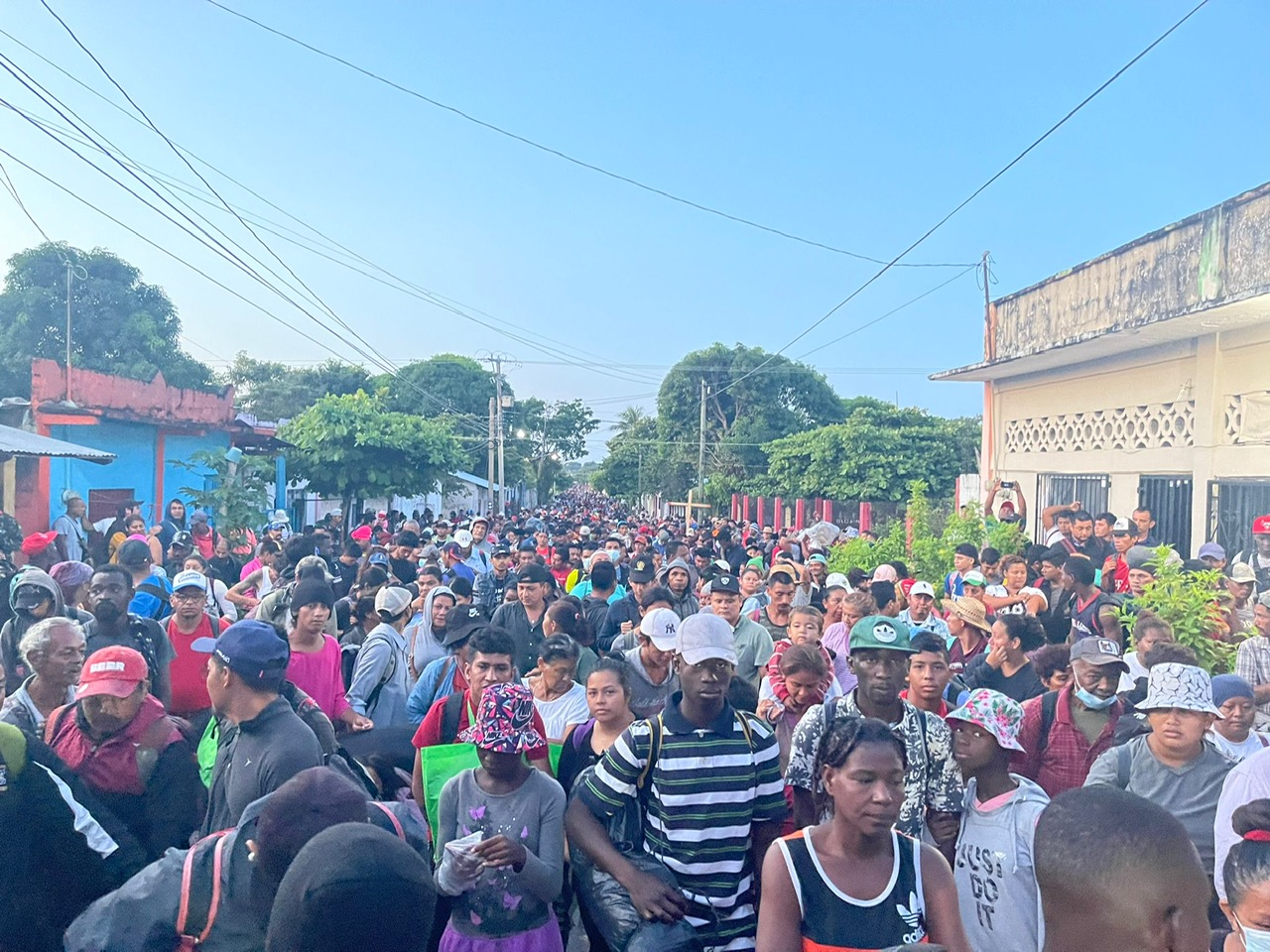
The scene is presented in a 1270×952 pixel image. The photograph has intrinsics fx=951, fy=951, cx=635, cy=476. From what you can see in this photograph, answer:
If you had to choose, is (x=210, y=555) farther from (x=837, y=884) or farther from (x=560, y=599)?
(x=837, y=884)

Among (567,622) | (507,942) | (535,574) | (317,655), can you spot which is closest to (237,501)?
(535,574)

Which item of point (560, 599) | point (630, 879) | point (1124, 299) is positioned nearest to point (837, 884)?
point (630, 879)

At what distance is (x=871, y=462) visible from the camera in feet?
94.2

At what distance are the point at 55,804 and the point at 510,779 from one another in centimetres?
137

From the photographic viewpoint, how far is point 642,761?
314cm

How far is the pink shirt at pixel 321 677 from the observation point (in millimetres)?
5027

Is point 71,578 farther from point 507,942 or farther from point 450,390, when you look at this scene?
point 450,390

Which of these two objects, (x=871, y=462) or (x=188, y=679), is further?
(x=871, y=462)

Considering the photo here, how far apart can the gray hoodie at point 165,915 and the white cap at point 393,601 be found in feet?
12.5

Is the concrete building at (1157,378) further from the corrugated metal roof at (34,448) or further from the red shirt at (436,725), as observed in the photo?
the corrugated metal roof at (34,448)

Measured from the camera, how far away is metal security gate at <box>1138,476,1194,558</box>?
12.3m

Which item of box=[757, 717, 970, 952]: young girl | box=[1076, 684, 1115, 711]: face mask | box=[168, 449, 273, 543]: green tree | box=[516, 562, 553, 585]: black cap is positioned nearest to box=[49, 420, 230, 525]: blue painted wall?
box=[168, 449, 273, 543]: green tree

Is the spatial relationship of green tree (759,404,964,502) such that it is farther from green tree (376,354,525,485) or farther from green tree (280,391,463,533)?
green tree (376,354,525,485)

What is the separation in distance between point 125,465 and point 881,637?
63.2ft
